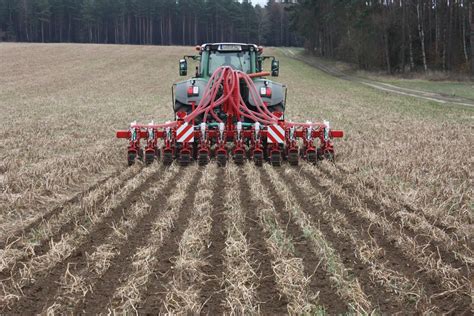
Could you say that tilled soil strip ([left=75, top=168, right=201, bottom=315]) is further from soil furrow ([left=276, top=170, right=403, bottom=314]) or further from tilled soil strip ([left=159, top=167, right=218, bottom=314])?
soil furrow ([left=276, top=170, right=403, bottom=314])

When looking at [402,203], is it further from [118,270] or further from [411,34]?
[411,34]

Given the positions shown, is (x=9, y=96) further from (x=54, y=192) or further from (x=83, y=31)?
(x=83, y=31)

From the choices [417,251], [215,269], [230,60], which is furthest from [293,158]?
[215,269]

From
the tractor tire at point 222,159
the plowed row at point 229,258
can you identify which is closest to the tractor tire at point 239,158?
the tractor tire at point 222,159

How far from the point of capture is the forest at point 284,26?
32.4m

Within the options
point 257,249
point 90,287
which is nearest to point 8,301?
point 90,287

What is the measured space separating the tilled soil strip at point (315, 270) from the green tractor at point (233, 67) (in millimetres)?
3904

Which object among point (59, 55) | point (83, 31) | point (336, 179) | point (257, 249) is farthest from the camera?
point (83, 31)

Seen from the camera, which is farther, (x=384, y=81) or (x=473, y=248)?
(x=384, y=81)

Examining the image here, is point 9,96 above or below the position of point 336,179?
above

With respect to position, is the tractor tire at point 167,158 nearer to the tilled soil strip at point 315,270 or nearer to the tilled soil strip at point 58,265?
the tilled soil strip at point 58,265

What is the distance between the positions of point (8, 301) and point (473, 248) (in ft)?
12.2

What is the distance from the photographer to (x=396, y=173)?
646 cm

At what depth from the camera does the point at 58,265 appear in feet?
11.3
